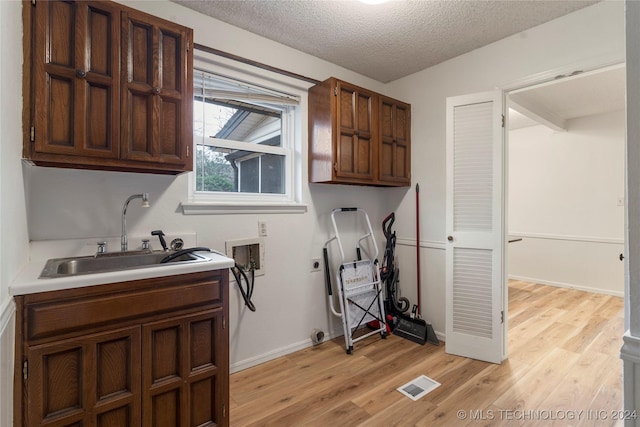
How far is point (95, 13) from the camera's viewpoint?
4.97 ft

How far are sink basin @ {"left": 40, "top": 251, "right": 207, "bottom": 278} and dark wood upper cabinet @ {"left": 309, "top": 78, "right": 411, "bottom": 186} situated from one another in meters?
1.32

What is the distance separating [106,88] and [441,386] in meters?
2.68

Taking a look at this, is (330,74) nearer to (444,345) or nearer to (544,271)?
(444,345)

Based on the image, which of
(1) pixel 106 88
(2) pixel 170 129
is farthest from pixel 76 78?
(2) pixel 170 129

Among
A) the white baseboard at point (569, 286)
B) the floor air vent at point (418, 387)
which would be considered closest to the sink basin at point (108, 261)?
the floor air vent at point (418, 387)

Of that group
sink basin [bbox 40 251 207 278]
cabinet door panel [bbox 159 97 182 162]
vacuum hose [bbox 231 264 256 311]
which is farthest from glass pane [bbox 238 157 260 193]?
sink basin [bbox 40 251 207 278]

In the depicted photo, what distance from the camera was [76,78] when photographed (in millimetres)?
1456

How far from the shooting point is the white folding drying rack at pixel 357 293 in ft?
8.91

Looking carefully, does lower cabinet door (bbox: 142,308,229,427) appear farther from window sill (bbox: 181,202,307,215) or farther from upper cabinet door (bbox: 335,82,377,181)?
upper cabinet door (bbox: 335,82,377,181)

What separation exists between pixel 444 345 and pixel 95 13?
334cm

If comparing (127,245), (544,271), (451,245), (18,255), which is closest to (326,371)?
(451,245)

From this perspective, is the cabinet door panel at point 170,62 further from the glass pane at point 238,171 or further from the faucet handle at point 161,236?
the faucet handle at point 161,236

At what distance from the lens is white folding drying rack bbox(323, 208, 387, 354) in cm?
271

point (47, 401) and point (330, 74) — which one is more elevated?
point (330, 74)
